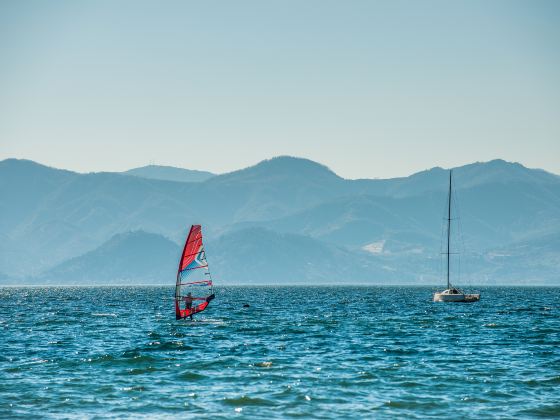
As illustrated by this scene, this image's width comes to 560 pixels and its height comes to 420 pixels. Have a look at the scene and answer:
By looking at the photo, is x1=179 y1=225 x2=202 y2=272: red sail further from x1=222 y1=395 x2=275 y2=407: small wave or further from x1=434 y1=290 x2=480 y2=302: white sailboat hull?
x1=434 y1=290 x2=480 y2=302: white sailboat hull

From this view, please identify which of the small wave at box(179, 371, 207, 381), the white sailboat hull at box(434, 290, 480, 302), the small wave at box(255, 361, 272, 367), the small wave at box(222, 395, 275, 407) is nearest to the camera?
the small wave at box(222, 395, 275, 407)

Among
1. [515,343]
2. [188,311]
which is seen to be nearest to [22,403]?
[515,343]

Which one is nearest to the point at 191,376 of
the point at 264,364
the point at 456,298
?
the point at 264,364

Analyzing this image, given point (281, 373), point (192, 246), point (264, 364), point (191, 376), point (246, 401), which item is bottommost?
point (246, 401)

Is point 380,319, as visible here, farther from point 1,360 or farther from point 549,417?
point 549,417

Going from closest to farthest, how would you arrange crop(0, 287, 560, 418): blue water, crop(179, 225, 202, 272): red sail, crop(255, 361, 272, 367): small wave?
crop(0, 287, 560, 418): blue water, crop(255, 361, 272, 367): small wave, crop(179, 225, 202, 272): red sail

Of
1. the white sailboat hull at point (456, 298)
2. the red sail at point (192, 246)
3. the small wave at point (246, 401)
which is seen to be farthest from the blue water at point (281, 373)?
the white sailboat hull at point (456, 298)

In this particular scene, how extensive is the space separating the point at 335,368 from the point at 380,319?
45005 mm

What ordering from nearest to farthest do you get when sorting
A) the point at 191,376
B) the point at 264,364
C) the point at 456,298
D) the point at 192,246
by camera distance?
the point at 191,376
the point at 264,364
the point at 192,246
the point at 456,298

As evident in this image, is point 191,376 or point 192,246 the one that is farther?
point 192,246

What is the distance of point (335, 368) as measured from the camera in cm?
4544

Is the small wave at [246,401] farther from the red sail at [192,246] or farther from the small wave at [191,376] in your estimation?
the red sail at [192,246]

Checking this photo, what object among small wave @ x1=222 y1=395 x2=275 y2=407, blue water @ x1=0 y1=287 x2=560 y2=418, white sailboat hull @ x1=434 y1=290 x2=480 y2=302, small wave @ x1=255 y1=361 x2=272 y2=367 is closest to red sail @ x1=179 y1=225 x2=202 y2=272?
blue water @ x1=0 y1=287 x2=560 y2=418

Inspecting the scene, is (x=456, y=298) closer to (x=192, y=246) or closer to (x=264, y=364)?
(x=192, y=246)
